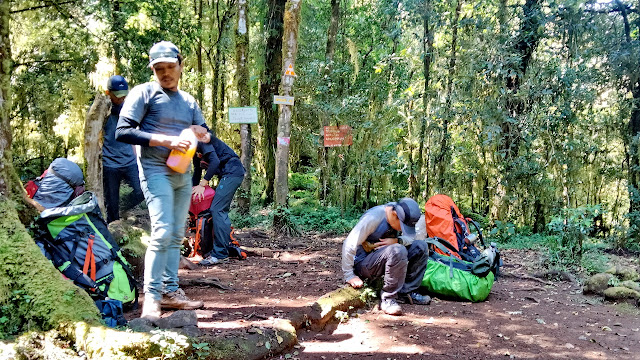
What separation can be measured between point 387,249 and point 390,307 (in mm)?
516

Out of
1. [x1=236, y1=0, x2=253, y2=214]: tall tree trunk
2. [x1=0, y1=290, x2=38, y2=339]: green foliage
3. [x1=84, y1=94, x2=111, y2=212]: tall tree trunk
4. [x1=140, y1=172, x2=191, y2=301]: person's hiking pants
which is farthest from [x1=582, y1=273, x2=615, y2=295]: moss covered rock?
[x1=236, y1=0, x2=253, y2=214]: tall tree trunk

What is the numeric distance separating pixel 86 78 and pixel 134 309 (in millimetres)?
6831

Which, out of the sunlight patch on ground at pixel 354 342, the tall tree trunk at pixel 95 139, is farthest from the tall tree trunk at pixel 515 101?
the tall tree trunk at pixel 95 139

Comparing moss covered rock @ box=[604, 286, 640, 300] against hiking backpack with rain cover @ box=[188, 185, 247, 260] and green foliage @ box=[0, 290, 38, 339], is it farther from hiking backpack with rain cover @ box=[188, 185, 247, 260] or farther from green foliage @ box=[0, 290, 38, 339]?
green foliage @ box=[0, 290, 38, 339]

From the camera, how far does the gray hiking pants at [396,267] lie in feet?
12.9

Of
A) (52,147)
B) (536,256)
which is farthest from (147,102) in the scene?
(52,147)

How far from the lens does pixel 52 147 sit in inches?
484

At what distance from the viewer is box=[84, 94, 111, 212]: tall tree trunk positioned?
14.6ft

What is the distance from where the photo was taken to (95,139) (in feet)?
14.7

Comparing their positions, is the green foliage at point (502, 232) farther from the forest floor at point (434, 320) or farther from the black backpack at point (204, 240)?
the black backpack at point (204, 240)

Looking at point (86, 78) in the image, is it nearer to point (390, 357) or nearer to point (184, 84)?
point (184, 84)

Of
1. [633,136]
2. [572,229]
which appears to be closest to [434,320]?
[572,229]

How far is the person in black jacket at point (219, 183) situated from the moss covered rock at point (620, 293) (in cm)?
462

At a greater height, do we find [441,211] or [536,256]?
[441,211]
